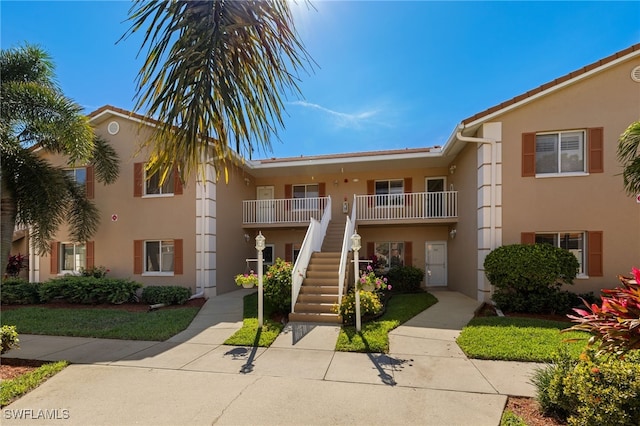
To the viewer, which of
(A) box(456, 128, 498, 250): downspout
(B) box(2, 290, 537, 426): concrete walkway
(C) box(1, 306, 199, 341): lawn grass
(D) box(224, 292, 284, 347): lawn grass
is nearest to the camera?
(B) box(2, 290, 537, 426): concrete walkway

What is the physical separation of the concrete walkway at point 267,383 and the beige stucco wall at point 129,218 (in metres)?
4.86

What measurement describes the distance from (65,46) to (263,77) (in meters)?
3.63

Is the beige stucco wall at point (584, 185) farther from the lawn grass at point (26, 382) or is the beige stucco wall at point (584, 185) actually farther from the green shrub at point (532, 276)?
the lawn grass at point (26, 382)

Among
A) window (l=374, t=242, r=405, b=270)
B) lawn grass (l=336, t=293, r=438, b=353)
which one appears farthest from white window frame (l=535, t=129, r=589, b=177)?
window (l=374, t=242, r=405, b=270)

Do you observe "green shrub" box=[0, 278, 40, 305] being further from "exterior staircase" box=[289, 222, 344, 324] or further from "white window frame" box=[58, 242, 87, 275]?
"exterior staircase" box=[289, 222, 344, 324]

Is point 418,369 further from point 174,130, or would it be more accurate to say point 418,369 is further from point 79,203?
point 79,203

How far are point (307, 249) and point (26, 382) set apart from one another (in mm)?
6724

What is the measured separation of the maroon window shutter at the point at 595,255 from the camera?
9.16m

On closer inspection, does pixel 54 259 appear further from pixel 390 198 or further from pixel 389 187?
pixel 389 187

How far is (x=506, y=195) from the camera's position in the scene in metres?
9.69

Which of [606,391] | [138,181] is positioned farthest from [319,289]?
[138,181]

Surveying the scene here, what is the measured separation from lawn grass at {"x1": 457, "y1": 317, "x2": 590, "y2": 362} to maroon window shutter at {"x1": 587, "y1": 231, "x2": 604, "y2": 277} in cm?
275

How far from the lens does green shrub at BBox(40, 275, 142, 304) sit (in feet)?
34.3

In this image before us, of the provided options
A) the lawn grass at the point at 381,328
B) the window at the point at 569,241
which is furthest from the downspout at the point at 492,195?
the lawn grass at the point at 381,328
